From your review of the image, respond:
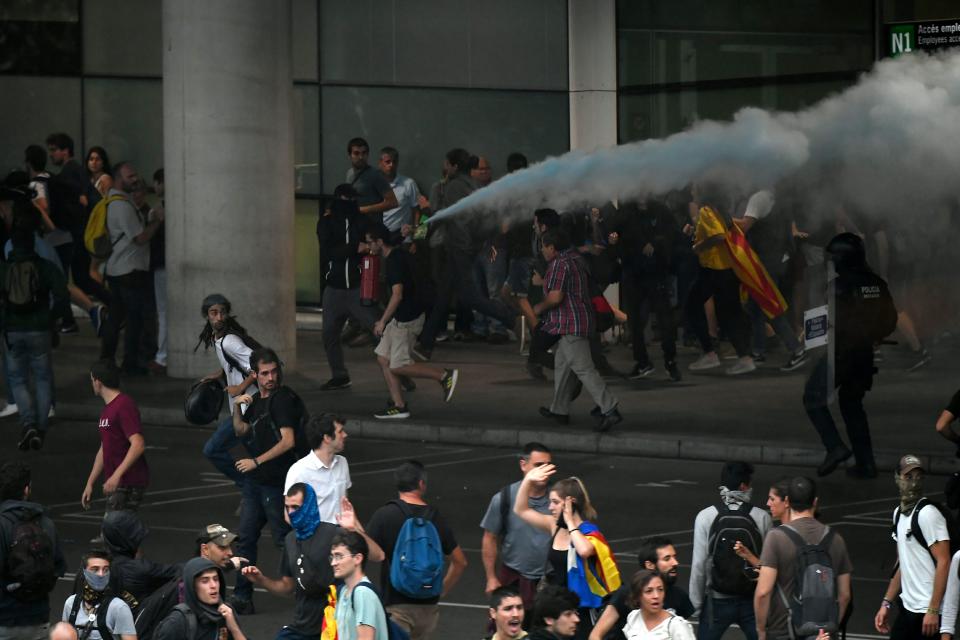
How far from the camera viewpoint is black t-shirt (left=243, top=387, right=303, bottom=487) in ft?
39.0

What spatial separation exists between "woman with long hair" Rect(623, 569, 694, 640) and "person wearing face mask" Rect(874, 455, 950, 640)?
1.81 metres

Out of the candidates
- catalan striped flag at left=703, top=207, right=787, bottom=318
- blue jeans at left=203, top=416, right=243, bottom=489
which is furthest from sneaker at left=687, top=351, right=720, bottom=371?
blue jeans at left=203, top=416, right=243, bottom=489

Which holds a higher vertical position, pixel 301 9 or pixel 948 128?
pixel 301 9

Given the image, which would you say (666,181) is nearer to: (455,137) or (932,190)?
(932,190)

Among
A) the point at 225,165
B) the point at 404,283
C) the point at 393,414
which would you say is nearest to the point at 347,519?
the point at 404,283

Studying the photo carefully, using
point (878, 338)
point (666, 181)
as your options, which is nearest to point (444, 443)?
point (666, 181)

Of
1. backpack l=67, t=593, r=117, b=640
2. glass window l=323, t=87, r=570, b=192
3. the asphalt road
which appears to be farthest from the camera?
glass window l=323, t=87, r=570, b=192

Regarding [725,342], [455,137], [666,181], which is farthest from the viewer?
[455,137]

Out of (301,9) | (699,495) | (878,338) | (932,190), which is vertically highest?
(301,9)

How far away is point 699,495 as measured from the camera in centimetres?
1487

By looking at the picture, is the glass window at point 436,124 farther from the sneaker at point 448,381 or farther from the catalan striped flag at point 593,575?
the catalan striped flag at point 593,575

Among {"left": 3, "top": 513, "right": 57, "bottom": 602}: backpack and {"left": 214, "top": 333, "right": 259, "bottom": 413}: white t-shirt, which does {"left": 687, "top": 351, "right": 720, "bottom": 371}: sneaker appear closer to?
{"left": 214, "top": 333, "right": 259, "bottom": 413}: white t-shirt

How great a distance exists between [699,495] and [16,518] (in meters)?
6.61

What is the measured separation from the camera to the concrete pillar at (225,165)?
64.2 feet
